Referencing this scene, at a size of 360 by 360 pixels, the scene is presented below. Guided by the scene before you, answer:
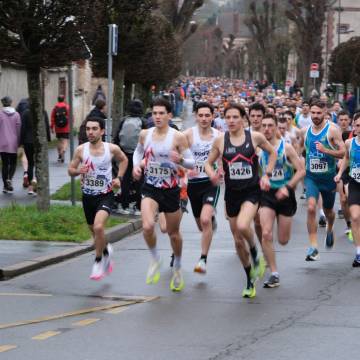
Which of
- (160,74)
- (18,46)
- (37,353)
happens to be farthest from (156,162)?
(160,74)

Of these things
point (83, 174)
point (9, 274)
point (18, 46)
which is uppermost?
point (18, 46)

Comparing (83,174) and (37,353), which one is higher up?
(83,174)

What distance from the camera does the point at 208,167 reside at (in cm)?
1094

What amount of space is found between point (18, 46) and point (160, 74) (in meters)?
24.0

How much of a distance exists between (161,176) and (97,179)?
0.98 meters

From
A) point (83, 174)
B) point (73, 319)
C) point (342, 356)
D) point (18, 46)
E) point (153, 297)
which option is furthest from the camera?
point (18, 46)

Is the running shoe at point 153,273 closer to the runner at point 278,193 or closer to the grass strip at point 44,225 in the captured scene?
the runner at point 278,193

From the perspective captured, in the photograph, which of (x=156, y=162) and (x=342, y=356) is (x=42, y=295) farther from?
(x=342, y=356)

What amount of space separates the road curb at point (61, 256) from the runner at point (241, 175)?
2.47 m

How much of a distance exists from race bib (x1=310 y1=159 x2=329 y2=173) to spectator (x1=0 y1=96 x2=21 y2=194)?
8.28m

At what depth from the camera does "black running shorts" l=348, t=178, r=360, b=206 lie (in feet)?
40.3

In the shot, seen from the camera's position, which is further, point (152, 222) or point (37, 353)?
point (152, 222)

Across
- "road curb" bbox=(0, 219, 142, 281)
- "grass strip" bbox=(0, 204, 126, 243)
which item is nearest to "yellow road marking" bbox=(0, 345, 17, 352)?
"road curb" bbox=(0, 219, 142, 281)

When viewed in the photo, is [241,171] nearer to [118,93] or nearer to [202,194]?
[202,194]
